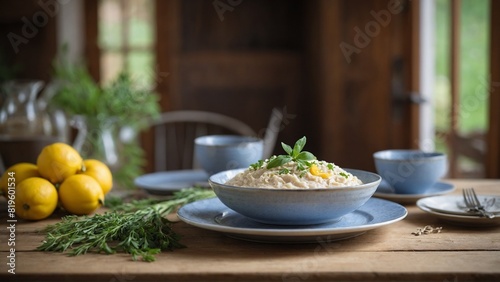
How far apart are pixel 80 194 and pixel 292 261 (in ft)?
1.79

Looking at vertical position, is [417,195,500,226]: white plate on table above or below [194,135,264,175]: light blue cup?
below

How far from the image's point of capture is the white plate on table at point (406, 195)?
4.69 ft

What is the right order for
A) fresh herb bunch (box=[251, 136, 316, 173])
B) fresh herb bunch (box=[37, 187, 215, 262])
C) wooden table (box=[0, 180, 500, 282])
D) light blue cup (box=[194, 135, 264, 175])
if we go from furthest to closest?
light blue cup (box=[194, 135, 264, 175])
fresh herb bunch (box=[251, 136, 316, 173])
fresh herb bunch (box=[37, 187, 215, 262])
wooden table (box=[0, 180, 500, 282])

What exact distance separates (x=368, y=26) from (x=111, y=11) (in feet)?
6.55

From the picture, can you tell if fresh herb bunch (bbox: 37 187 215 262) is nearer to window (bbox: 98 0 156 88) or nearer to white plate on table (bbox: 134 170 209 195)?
white plate on table (bbox: 134 170 209 195)

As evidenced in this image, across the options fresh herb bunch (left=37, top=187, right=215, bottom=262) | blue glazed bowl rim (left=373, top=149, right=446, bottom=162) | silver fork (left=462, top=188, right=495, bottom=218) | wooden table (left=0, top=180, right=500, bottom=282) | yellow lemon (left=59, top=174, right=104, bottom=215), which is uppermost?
blue glazed bowl rim (left=373, top=149, right=446, bottom=162)

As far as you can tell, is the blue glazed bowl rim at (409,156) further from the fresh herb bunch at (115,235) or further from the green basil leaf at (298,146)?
the fresh herb bunch at (115,235)

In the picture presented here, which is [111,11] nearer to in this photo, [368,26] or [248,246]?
[368,26]

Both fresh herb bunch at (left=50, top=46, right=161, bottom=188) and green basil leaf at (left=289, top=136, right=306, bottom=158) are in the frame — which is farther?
fresh herb bunch at (left=50, top=46, right=161, bottom=188)

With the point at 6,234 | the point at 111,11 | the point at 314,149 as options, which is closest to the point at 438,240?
the point at 6,234

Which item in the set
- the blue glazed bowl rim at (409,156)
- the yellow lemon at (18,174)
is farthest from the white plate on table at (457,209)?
the yellow lemon at (18,174)

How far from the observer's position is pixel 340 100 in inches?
149

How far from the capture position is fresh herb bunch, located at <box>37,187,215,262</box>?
1028 mm

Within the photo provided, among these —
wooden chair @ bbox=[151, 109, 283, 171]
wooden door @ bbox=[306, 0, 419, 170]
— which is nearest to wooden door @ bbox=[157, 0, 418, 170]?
wooden door @ bbox=[306, 0, 419, 170]
